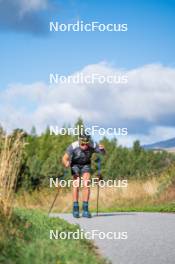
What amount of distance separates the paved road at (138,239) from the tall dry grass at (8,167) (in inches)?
57.5

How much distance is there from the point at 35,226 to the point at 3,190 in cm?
73

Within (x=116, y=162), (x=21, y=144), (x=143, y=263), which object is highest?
(x=116, y=162)

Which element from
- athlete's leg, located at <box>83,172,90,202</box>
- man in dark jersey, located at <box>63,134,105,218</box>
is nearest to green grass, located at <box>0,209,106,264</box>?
athlete's leg, located at <box>83,172,90,202</box>

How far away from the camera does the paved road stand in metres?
8.84

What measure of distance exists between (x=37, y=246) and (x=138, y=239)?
2628 mm

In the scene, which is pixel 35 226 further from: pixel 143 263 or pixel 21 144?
pixel 143 263

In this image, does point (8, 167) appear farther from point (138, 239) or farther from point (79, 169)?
point (79, 169)

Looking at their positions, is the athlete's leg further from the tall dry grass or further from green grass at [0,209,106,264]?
the tall dry grass

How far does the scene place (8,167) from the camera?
32.4 feet

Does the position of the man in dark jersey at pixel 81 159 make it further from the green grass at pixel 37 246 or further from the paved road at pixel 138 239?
the green grass at pixel 37 246

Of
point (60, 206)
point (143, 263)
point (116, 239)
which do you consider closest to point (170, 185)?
point (60, 206)

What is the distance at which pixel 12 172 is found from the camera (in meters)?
9.90

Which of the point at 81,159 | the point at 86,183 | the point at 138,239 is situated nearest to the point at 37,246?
the point at 138,239

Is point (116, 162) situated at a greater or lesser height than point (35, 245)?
greater
